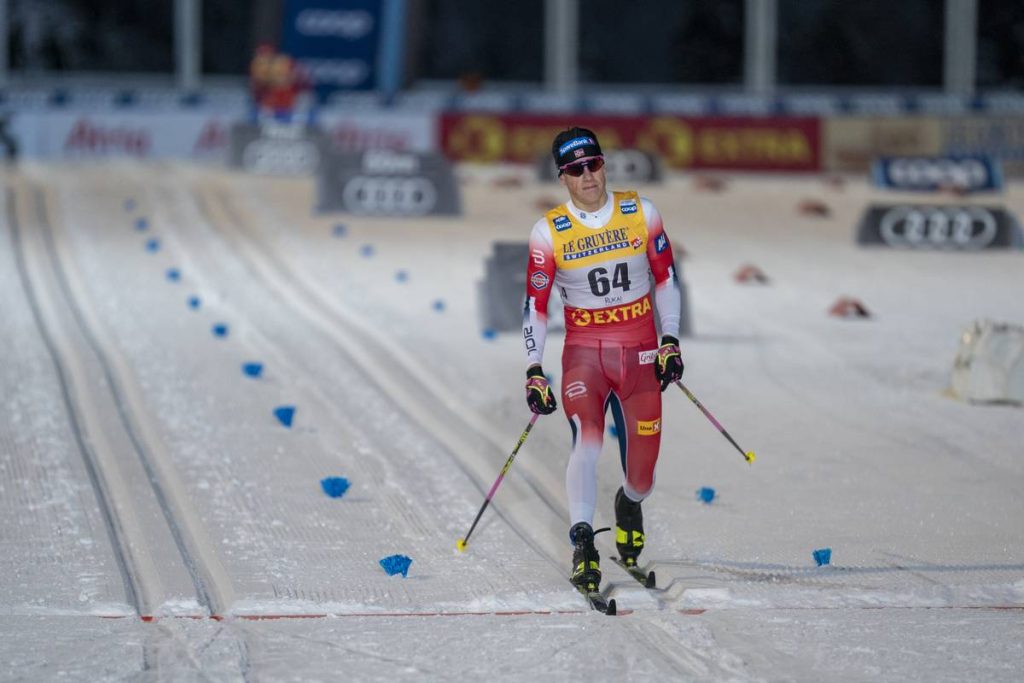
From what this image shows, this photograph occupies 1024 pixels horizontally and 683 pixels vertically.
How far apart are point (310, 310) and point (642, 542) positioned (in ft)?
24.7

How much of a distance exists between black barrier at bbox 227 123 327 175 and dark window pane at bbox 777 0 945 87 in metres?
12.3

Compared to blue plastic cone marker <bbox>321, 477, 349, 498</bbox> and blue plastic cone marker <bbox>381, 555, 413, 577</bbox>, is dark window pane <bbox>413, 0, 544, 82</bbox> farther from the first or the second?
blue plastic cone marker <bbox>381, 555, 413, 577</bbox>

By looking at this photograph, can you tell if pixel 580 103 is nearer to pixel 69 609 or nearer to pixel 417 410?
pixel 417 410

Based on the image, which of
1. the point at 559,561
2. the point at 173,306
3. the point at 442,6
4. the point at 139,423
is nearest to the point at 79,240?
the point at 173,306

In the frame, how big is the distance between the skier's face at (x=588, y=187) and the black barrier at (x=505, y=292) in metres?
5.92

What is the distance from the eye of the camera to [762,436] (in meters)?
9.75

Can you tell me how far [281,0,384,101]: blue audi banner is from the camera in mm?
30516

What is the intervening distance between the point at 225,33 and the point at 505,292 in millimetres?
20718

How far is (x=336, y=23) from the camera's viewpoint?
30.7 metres

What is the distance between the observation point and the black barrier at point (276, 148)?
80.3 ft

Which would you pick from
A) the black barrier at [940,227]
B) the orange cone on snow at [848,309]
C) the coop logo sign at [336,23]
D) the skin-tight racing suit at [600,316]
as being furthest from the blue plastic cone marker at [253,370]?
the coop logo sign at [336,23]

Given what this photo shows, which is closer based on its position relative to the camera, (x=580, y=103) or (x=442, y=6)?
(x=580, y=103)

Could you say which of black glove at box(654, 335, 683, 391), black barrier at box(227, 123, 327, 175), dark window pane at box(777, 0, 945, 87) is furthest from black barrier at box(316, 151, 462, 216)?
dark window pane at box(777, 0, 945, 87)

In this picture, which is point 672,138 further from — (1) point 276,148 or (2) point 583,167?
(2) point 583,167
